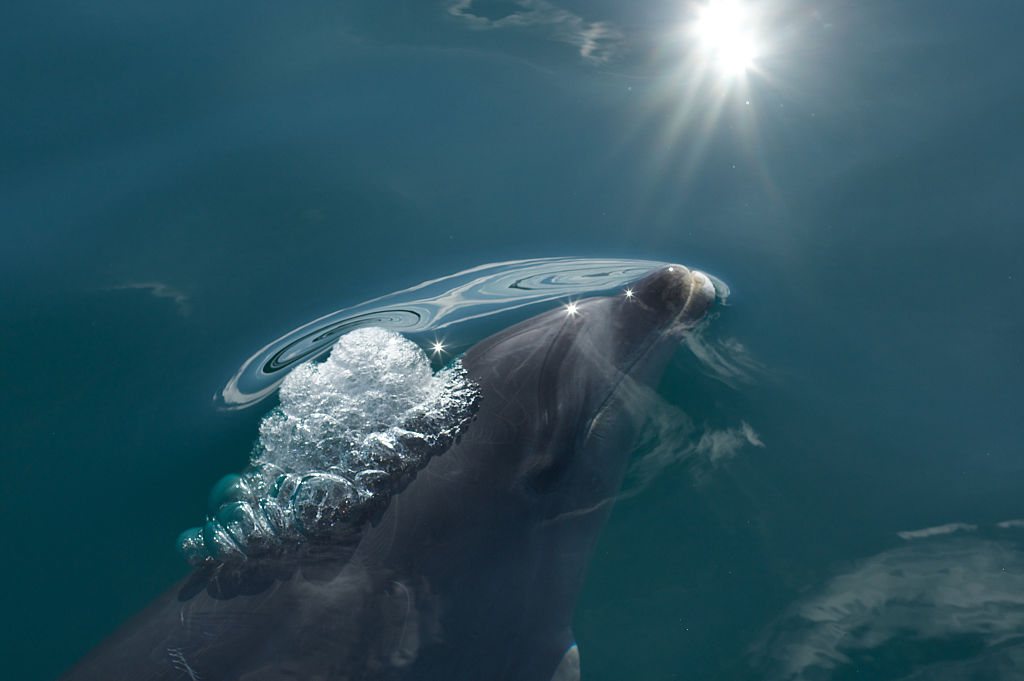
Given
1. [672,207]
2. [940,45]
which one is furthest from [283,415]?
[940,45]

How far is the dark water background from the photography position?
18.6 ft

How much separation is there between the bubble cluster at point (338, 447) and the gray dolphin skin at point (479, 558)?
0.10 meters

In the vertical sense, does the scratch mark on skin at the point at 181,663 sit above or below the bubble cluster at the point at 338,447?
below

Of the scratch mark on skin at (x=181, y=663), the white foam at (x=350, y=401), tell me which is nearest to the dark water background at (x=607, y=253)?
the white foam at (x=350, y=401)

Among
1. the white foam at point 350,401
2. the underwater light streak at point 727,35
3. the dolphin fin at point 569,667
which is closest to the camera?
the dolphin fin at point 569,667

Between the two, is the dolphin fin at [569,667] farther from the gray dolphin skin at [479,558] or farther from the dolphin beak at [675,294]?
the dolphin beak at [675,294]

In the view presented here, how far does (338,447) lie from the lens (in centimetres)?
543

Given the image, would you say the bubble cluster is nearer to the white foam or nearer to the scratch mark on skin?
the white foam

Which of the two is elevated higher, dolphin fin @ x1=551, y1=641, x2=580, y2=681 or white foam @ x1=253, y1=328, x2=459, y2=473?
white foam @ x1=253, y1=328, x2=459, y2=473

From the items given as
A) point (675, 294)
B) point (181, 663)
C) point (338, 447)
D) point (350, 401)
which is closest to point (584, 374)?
point (675, 294)

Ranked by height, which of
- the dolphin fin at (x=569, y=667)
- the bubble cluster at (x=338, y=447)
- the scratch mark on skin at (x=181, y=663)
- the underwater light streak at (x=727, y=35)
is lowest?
the dolphin fin at (x=569, y=667)

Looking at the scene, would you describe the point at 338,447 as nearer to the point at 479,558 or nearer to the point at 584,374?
the point at 479,558

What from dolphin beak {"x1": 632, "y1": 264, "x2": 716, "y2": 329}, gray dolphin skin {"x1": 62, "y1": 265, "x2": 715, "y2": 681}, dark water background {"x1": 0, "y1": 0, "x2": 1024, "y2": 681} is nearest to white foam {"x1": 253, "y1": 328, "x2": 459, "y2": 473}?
gray dolphin skin {"x1": 62, "y1": 265, "x2": 715, "y2": 681}

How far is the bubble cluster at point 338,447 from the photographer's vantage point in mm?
5164
